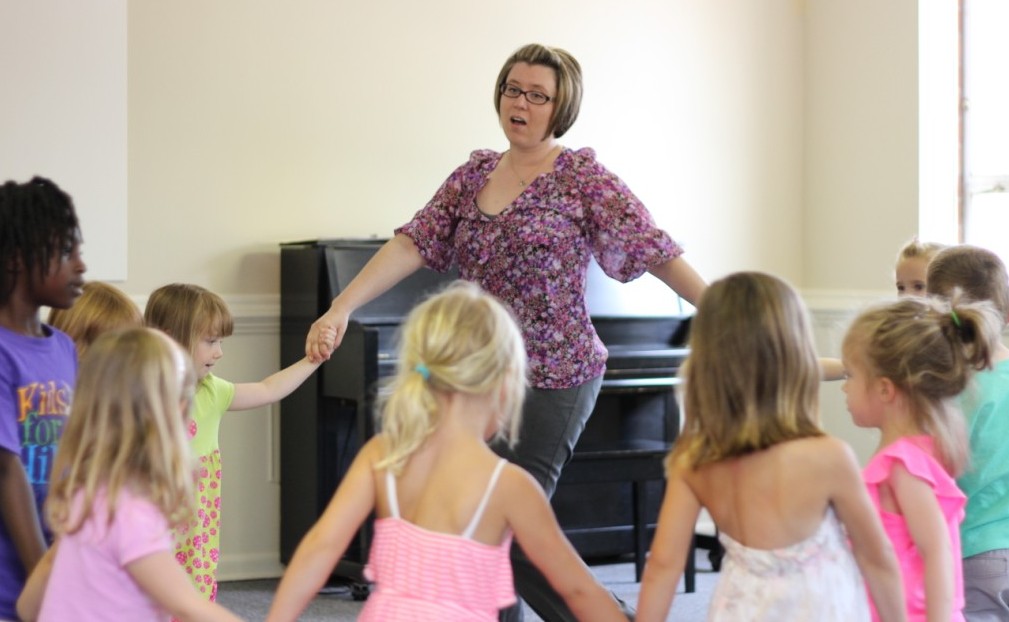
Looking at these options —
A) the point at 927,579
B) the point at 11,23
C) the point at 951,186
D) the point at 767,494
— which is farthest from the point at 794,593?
the point at 951,186

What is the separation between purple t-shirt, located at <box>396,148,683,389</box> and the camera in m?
2.82

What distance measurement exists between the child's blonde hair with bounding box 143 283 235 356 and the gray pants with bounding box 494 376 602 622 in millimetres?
666

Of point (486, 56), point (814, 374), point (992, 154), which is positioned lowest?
point (814, 374)

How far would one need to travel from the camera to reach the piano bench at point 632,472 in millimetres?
4562

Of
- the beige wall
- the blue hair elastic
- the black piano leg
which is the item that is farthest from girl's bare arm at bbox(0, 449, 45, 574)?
the black piano leg

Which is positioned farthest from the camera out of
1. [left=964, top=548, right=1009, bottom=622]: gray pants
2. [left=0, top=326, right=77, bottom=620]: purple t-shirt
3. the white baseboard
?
the white baseboard

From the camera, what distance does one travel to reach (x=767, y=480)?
1887mm

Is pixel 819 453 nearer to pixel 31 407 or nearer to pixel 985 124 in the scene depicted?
pixel 31 407

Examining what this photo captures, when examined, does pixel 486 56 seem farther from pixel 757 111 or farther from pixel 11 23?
pixel 11 23

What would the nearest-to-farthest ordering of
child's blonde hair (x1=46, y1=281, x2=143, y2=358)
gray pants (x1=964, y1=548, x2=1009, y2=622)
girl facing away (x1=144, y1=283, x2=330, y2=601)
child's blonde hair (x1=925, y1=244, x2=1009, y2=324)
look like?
gray pants (x1=964, y1=548, x2=1009, y2=622) < child's blonde hair (x1=46, y1=281, x2=143, y2=358) < child's blonde hair (x1=925, y1=244, x2=1009, y2=324) < girl facing away (x1=144, y1=283, x2=330, y2=601)

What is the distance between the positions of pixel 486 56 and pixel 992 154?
1.95 meters

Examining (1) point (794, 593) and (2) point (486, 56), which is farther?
(2) point (486, 56)

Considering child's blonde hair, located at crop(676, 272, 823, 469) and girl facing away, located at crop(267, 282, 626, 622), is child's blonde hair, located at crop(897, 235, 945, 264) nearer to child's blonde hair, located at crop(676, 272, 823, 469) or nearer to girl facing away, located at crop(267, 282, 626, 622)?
child's blonde hair, located at crop(676, 272, 823, 469)

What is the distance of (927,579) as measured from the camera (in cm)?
207
